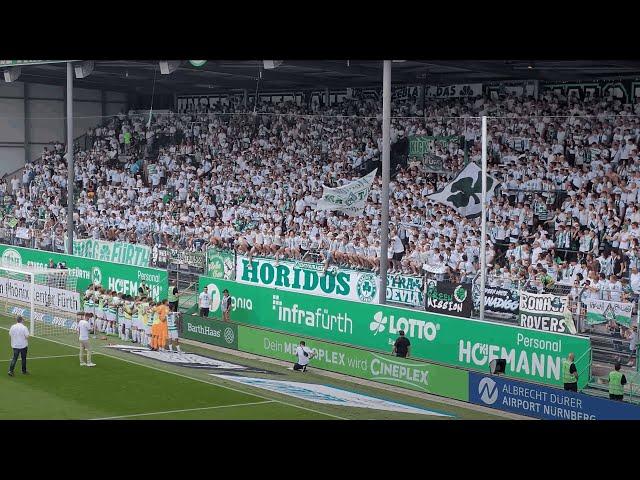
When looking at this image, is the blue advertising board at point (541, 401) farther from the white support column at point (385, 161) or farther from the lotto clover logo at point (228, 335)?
the lotto clover logo at point (228, 335)

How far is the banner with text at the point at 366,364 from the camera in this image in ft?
68.0

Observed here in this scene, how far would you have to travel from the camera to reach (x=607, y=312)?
21.1 metres

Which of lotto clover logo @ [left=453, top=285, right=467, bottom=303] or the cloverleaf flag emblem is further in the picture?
the cloverleaf flag emblem

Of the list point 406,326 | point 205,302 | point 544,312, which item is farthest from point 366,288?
point 544,312

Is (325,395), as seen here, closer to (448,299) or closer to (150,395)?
(150,395)

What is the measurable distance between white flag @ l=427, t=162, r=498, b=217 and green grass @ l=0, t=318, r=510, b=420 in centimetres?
618

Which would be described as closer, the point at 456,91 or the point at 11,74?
the point at 456,91

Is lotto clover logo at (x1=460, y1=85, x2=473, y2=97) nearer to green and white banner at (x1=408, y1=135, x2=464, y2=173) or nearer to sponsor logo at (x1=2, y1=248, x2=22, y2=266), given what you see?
green and white banner at (x1=408, y1=135, x2=464, y2=173)

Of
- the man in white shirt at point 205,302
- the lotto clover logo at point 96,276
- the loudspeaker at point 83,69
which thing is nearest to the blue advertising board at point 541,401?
the man in white shirt at point 205,302

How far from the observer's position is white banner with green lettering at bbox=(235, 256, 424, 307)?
2573cm

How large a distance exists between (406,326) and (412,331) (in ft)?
0.62

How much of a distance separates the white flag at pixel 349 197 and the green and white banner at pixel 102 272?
544 centimetres

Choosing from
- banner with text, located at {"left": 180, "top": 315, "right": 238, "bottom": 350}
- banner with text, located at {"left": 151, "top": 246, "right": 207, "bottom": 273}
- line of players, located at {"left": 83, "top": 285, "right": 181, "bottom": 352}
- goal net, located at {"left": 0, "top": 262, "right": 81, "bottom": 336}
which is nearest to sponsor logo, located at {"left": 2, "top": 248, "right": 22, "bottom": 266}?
goal net, located at {"left": 0, "top": 262, "right": 81, "bottom": 336}
